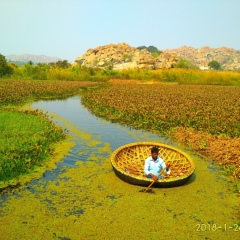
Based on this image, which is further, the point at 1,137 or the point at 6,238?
the point at 1,137

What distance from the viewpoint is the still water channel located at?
14.4 ft

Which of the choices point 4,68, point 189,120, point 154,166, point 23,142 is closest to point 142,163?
point 154,166

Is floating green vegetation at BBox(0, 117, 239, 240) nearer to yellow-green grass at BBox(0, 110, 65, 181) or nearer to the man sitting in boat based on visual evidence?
the man sitting in boat

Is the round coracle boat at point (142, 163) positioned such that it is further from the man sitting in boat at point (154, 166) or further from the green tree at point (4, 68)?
the green tree at point (4, 68)

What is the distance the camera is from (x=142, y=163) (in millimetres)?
7395

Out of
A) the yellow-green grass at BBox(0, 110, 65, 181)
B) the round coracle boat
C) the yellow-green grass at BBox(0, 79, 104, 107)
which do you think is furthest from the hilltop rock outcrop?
the round coracle boat

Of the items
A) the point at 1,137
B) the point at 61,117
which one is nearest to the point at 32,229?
the point at 1,137

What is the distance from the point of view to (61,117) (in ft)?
44.8

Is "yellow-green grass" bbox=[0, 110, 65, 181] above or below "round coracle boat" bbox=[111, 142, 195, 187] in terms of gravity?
above

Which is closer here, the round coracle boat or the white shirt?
the round coracle boat

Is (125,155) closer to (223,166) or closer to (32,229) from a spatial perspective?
(223,166)

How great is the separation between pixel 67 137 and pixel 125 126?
3.07m

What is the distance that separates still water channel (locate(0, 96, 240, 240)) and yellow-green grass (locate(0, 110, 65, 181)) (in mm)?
649

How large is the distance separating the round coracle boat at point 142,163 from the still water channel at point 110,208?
21 centimetres
